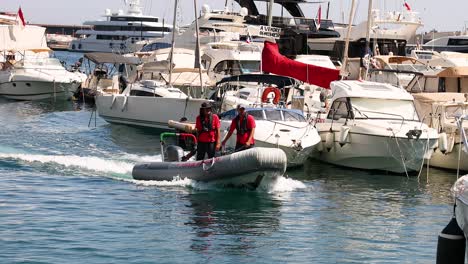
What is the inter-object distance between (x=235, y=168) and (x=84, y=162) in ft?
20.3

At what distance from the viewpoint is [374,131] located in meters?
25.0

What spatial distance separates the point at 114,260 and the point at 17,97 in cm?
3735

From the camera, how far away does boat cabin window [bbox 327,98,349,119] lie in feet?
87.8

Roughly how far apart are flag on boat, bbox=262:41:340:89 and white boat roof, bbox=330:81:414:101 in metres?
3.27

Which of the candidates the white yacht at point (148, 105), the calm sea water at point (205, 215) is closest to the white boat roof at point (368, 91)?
the calm sea water at point (205, 215)

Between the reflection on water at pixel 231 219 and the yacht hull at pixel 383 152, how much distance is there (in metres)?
5.36

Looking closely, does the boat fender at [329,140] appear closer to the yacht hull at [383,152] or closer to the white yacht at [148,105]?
the yacht hull at [383,152]

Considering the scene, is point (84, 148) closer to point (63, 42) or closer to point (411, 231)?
point (411, 231)

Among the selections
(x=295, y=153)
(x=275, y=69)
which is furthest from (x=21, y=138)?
(x=295, y=153)

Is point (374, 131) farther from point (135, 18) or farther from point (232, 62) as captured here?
point (135, 18)

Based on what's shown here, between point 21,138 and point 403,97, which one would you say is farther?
point 21,138

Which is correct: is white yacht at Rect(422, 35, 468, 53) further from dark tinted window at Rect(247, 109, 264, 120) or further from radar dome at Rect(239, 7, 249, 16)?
dark tinted window at Rect(247, 109, 264, 120)

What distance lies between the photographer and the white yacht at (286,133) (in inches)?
973

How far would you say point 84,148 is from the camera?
30.2 meters
